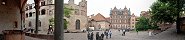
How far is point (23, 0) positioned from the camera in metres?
35.1

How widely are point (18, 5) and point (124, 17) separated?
406 ft

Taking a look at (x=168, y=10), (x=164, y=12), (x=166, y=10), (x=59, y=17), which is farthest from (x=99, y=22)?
(x=59, y=17)

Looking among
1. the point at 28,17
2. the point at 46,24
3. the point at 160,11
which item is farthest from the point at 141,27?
the point at 160,11

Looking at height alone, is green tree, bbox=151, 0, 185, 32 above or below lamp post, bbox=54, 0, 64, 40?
above

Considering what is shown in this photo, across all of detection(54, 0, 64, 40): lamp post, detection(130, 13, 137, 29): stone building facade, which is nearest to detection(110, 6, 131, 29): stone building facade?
detection(130, 13, 137, 29): stone building facade

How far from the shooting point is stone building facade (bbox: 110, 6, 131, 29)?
151625mm

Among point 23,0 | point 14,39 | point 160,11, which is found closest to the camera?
point 14,39

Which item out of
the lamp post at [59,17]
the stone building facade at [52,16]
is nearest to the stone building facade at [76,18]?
the stone building facade at [52,16]

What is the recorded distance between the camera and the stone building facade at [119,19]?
152 metres

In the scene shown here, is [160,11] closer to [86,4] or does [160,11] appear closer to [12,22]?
[12,22]

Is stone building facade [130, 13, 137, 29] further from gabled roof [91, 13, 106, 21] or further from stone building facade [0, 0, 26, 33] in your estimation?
stone building facade [0, 0, 26, 33]

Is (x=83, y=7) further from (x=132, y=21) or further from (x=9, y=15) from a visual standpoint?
(x=132, y=21)

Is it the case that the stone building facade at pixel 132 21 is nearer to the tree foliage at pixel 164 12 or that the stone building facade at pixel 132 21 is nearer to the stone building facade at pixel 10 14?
Answer: the tree foliage at pixel 164 12

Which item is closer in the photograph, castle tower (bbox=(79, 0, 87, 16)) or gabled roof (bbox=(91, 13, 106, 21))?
castle tower (bbox=(79, 0, 87, 16))
